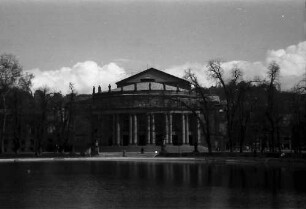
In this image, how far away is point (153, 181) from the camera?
105ft

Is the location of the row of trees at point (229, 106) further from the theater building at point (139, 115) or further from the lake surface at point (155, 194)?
the lake surface at point (155, 194)

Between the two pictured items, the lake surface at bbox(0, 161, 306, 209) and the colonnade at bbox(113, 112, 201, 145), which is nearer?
the lake surface at bbox(0, 161, 306, 209)

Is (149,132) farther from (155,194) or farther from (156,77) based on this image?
(155,194)

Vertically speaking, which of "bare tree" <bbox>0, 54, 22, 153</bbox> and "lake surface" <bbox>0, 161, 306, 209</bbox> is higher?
"bare tree" <bbox>0, 54, 22, 153</bbox>

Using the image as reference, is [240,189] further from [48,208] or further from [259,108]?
[259,108]

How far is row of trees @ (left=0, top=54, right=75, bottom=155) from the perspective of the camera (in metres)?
71.9

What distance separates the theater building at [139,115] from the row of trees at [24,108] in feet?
56.6

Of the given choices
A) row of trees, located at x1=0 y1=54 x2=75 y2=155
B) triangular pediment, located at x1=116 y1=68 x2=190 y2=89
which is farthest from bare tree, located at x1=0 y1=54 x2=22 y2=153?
triangular pediment, located at x1=116 y1=68 x2=190 y2=89

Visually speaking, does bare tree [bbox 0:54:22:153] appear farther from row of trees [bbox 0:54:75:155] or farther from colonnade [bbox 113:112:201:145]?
colonnade [bbox 113:112:201:145]

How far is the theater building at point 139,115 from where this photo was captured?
110188 millimetres

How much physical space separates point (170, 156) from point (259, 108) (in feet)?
54.4

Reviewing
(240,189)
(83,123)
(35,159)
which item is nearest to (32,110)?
(35,159)

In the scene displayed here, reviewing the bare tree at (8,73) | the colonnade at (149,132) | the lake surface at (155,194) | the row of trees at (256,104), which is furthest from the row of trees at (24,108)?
the lake surface at (155,194)

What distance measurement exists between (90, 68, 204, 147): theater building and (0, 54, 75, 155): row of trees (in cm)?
1725
